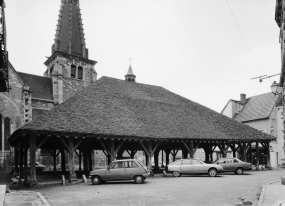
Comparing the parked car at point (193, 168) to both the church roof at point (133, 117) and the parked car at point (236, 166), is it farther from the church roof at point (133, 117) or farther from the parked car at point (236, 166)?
the parked car at point (236, 166)

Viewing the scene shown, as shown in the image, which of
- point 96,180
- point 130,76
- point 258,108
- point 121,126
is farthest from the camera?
point 130,76

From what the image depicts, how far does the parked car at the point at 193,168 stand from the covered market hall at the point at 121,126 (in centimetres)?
186

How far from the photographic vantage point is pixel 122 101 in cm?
2498

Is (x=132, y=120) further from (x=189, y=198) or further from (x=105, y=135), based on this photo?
(x=189, y=198)

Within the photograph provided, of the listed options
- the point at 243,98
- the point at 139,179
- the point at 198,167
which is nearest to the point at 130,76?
the point at 243,98

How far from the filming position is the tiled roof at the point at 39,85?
126ft

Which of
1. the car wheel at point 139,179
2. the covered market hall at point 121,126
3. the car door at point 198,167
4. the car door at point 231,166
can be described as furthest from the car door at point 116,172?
the car door at point 231,166

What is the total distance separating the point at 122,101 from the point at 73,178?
870 cm

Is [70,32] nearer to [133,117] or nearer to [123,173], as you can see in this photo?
[133,117]

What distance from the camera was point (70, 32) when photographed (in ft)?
150

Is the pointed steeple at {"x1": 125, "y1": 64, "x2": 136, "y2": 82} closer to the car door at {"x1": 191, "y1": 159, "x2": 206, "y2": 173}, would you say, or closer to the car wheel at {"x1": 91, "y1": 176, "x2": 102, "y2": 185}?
the car door at {"x1": 191, "y1": 159, "x2": 206, "y2": 173}

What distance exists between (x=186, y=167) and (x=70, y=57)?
2889 cm

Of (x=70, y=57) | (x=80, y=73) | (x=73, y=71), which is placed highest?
(x=70, y=57)

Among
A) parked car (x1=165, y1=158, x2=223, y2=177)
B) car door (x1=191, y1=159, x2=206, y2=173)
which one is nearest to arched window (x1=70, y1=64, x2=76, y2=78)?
parked car (x1=165, y1=158, x2=223, y2=177)
